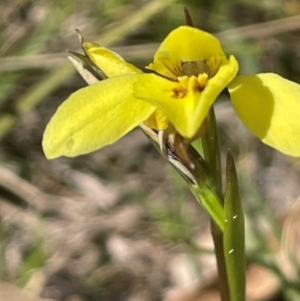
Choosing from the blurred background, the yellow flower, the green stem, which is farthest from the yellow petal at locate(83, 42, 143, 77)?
the blurred background

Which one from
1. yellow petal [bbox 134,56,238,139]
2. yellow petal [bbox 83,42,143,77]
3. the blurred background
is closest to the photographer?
yellow petal [bbox 134,56,238,139]

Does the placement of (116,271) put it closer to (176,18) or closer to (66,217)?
(66,217)

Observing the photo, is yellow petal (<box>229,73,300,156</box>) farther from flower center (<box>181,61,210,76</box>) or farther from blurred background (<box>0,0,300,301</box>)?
blurred background (<box>0,0,300,301</box>)

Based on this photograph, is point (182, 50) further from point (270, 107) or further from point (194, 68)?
point (270, 107)

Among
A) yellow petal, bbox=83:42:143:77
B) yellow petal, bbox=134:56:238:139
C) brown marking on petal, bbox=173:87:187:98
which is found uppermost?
yellow petal, bbox=83:42:143:77

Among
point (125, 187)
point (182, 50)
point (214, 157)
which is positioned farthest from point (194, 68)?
point (125, 187)

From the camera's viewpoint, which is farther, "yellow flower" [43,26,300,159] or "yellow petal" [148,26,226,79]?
"yellow petal" [148,26,226,79]
